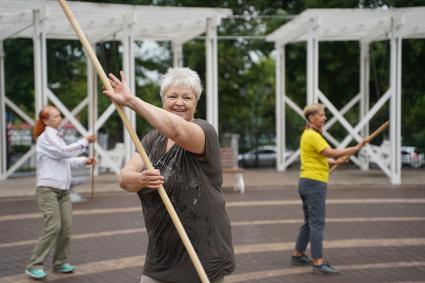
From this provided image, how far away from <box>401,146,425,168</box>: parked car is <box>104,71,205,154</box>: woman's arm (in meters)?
20.9

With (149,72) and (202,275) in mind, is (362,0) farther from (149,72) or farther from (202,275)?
(202,275)

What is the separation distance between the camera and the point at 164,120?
116 inches

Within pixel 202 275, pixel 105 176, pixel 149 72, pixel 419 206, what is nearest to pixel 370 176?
pixel 419 206

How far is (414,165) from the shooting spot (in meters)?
23.0

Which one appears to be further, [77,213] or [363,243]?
[77,213]

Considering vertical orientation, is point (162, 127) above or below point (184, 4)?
below

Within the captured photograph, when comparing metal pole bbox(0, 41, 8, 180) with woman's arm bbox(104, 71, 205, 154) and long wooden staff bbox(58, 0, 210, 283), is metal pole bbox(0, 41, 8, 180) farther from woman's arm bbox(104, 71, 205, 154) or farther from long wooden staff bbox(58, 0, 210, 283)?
woman's arm bbox(104, 71, 205, 154)

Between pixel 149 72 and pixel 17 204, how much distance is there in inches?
503

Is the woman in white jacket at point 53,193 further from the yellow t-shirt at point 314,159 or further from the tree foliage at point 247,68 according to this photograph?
the tree foliage at point 247,68

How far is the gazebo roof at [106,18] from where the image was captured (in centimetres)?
1390

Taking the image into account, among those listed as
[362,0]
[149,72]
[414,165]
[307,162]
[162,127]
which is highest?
[362,0]

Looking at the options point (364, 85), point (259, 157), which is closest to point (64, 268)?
point (364, 85)

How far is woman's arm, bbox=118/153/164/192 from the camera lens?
10.2ft

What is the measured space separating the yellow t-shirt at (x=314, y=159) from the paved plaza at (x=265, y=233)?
109 cm
